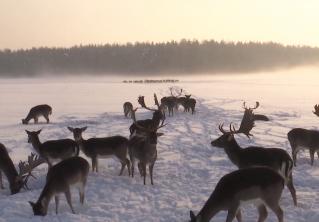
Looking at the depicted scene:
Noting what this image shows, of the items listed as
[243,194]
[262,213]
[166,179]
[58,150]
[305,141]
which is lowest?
[166,179]

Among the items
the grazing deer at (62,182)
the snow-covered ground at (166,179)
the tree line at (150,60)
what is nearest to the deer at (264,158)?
the snow-covered ground at (166,179)

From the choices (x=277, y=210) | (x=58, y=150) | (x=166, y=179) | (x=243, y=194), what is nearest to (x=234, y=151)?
(x=166, y=179)

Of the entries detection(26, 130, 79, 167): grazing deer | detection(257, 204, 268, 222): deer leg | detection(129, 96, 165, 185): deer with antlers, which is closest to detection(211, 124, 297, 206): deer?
detection(257, 204, 268, 222): deer leg

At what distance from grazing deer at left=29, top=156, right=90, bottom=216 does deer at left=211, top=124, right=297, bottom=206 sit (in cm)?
324

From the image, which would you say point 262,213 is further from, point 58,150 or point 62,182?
point 58,150

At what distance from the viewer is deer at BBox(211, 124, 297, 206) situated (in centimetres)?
993

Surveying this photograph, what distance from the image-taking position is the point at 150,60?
122 m

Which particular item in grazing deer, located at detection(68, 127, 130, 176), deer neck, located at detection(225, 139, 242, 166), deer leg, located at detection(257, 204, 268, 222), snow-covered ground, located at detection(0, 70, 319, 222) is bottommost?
snow-covered ground, located at detection(0, 70, 319, 222)

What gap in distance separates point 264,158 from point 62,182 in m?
4.16

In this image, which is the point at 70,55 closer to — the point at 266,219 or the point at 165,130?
the point at 165,130

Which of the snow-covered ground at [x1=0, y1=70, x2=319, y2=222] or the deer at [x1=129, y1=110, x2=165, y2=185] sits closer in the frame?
the snow-covered ground at [x1=0, y1=70, x2=319, y2=222]

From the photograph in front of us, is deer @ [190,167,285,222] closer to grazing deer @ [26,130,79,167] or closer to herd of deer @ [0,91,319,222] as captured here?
herd of deer @ [0,91,319,222]

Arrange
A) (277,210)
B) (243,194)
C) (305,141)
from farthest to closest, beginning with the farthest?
(305,141)
(277,210)
(243,194)

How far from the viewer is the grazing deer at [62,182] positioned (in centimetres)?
922
